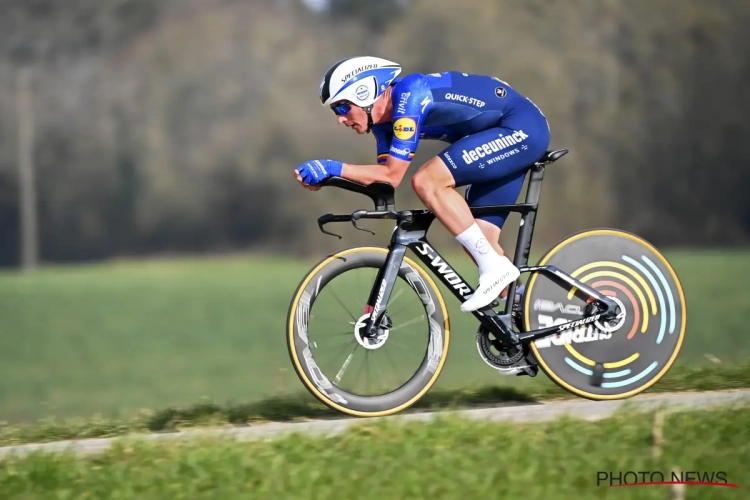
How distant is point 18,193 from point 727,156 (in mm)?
33919

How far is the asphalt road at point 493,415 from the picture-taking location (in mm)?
5055

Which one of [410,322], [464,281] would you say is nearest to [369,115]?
[464,281]

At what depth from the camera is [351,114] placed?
549cm

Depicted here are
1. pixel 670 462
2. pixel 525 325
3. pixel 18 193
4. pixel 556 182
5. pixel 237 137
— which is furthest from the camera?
pixel 237 137

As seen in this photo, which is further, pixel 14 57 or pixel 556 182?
pixel 14 57

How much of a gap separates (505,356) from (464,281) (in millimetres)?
437

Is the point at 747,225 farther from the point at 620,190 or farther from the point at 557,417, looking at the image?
the point at 557,417

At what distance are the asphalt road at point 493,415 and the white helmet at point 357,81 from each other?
1570mm

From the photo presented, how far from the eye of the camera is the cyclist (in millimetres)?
5336

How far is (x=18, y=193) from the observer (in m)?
54.6

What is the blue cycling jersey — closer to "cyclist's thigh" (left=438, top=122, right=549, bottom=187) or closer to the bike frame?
"cyclist's thigh" (left=438, top=122, right=549, bottom=187)

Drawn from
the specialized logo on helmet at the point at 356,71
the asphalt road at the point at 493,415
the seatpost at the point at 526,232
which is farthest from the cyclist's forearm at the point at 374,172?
the asphalt road at the point at 493,415

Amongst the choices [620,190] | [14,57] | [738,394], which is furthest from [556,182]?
[738,394]

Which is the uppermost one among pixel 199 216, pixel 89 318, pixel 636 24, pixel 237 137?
pixel 636 24
